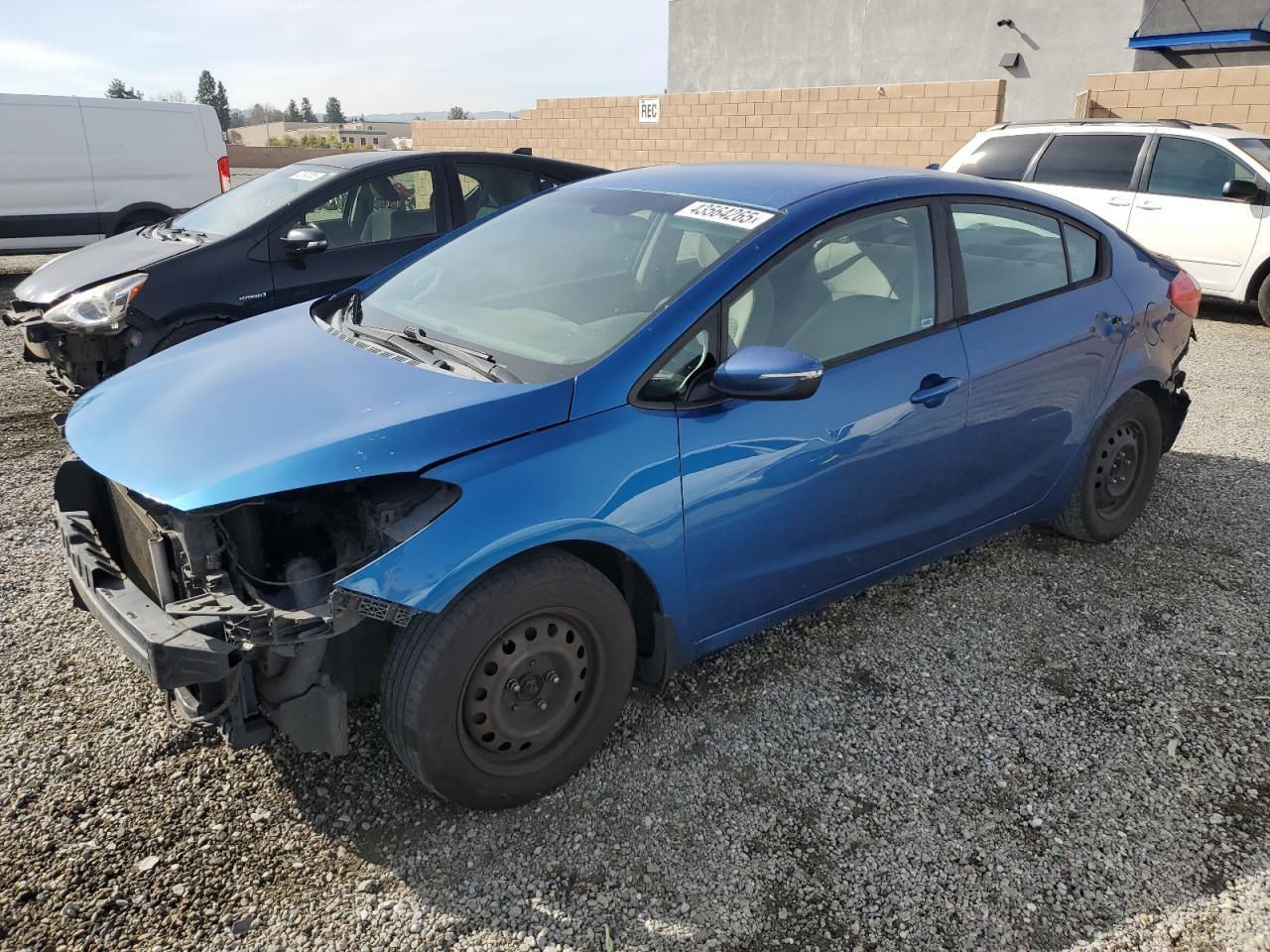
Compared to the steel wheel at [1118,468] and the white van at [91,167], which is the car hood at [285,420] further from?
the white van at [91,167]

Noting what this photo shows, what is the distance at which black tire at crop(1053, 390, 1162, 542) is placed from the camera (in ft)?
13.3

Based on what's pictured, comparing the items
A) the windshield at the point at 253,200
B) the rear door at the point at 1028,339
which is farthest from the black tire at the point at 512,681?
the windshield at the point at 253,200

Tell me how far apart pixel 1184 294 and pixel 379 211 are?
458cm

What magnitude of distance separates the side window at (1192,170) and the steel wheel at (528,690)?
8852mm

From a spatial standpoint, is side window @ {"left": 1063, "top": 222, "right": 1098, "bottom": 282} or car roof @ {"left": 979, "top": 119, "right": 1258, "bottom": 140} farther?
car roof @ {"left": 979, "top": 119, "right": 1258, "bottom": 140}

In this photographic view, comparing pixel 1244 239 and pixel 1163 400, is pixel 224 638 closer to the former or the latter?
pixel 1163 400

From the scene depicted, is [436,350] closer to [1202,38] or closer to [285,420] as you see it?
[285,420]

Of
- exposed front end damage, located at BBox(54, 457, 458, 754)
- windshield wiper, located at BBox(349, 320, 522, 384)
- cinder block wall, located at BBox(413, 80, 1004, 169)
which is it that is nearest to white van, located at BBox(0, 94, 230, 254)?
cinder block wall, located at BBox(413, 80, 1004, 169)

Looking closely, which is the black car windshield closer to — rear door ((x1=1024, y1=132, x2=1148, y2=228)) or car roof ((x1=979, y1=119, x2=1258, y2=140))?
rear door ((x1=1024, y1=132, x2=1148, y2=228))

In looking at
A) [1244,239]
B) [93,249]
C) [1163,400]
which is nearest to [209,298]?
[93,249]

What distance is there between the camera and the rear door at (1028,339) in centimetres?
340

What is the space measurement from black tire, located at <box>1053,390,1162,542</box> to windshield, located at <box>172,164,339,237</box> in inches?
185

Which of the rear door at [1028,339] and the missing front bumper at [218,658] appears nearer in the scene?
the missing front bumper at [218,658]

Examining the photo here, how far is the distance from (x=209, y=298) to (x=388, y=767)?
145 inches
